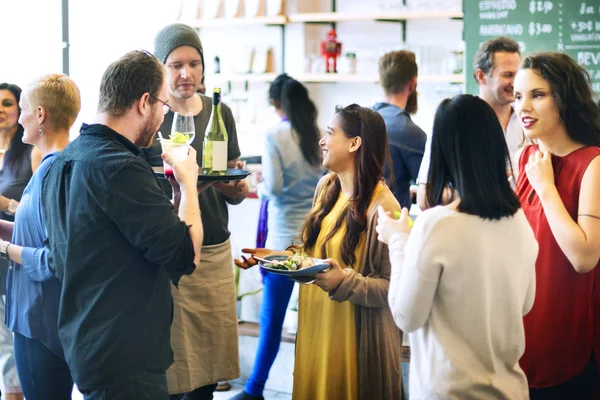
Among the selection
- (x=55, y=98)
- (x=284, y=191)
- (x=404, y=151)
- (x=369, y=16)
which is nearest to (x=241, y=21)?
(x=369, y=16)

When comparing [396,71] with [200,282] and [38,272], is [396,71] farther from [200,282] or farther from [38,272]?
[38,272]

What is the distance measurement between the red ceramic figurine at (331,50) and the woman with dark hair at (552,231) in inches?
A: 167

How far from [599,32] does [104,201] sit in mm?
4285

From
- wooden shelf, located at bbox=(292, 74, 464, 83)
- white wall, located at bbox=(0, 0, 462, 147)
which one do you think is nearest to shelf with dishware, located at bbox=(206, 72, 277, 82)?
white wall, located at bbox=(0, 0, 462, 147)

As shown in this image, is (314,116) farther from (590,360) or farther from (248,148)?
(248,148)

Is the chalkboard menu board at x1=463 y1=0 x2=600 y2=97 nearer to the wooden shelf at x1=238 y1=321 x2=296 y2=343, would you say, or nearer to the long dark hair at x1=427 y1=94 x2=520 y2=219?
the wooden shelf at x1=238 y1=321 x2=296 y2=343

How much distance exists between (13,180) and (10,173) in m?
0.05

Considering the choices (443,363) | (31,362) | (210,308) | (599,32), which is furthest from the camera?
(599,32)

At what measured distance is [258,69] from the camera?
22.6ft

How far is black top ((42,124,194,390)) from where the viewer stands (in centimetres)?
200

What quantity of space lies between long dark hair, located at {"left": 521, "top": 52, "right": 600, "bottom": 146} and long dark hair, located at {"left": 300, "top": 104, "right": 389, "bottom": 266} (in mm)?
626

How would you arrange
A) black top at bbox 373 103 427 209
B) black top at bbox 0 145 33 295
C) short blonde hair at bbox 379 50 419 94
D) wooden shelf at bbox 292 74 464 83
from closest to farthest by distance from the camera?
1. black top at bbox 0 145 33 295
2. black top at bbox 373 103 427 209
3. short blonde hair at bbox 379 50 419 94
4. wooden shelf at bbox 292 74 464 83

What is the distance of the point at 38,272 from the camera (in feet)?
8.45

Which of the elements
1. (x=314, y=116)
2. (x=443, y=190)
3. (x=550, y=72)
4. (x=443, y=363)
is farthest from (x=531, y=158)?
(x=314, y=116)
